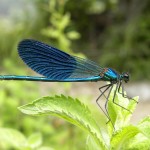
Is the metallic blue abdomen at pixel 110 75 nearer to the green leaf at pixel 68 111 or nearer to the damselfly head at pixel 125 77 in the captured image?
the damselfly head at pixel 125 77

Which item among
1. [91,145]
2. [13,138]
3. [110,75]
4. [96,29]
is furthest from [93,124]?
[96,29]

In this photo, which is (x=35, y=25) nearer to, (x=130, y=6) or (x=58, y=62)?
(x=130, y=6)

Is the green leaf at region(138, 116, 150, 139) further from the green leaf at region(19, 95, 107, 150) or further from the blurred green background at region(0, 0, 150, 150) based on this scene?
the blurred green background at region(0, 0, 150, 150)

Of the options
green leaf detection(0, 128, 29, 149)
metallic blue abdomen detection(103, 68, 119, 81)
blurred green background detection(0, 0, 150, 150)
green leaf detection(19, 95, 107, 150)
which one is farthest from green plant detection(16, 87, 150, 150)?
blurred green background detection(0, 0, 150, 150)

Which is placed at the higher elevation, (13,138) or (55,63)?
(55,63)

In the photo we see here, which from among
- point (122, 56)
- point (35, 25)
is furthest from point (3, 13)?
point (122, 56)

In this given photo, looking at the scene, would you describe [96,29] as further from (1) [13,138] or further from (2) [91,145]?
(2) [91,145]
